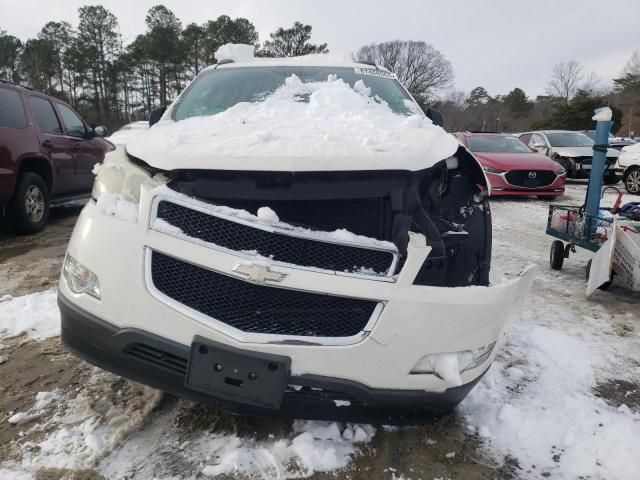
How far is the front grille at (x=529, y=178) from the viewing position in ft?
30.8

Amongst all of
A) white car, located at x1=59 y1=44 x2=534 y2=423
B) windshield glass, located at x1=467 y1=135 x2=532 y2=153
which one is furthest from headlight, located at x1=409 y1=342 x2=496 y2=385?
windshield glass, located at x1=467 y1=135 x2=532 y2=153

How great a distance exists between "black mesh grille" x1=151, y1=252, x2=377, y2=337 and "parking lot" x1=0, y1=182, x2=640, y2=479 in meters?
0.59

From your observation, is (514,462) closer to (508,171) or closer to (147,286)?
(147,286)

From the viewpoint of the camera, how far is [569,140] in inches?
547

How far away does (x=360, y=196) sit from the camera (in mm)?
1888

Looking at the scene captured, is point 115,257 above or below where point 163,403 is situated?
above

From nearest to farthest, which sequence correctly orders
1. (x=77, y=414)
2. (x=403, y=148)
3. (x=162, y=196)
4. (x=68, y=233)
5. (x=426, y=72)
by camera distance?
(x=162, y=196) < (x=403, y=148) < (x=77, y=414) < (x=68, y=233) < (x=426, y=72)

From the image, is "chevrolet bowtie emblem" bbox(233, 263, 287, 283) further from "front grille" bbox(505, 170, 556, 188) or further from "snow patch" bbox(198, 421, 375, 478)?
"front grille" bbox(505, 170, 556, 188)

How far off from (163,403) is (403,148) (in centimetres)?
168

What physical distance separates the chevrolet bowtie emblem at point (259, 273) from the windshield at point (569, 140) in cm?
1433

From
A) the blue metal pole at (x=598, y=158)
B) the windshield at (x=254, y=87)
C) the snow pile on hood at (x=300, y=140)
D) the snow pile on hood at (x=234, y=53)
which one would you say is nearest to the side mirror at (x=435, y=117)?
the windshield at (x=254, y=87)

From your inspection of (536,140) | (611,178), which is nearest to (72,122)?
(536,140)

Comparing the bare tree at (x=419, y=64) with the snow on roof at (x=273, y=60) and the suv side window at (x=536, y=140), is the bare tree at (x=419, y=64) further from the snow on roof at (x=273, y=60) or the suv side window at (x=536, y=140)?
the snow on roof at (x=273, y=60)

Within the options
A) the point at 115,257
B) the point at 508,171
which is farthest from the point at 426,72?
the point at 115,257
